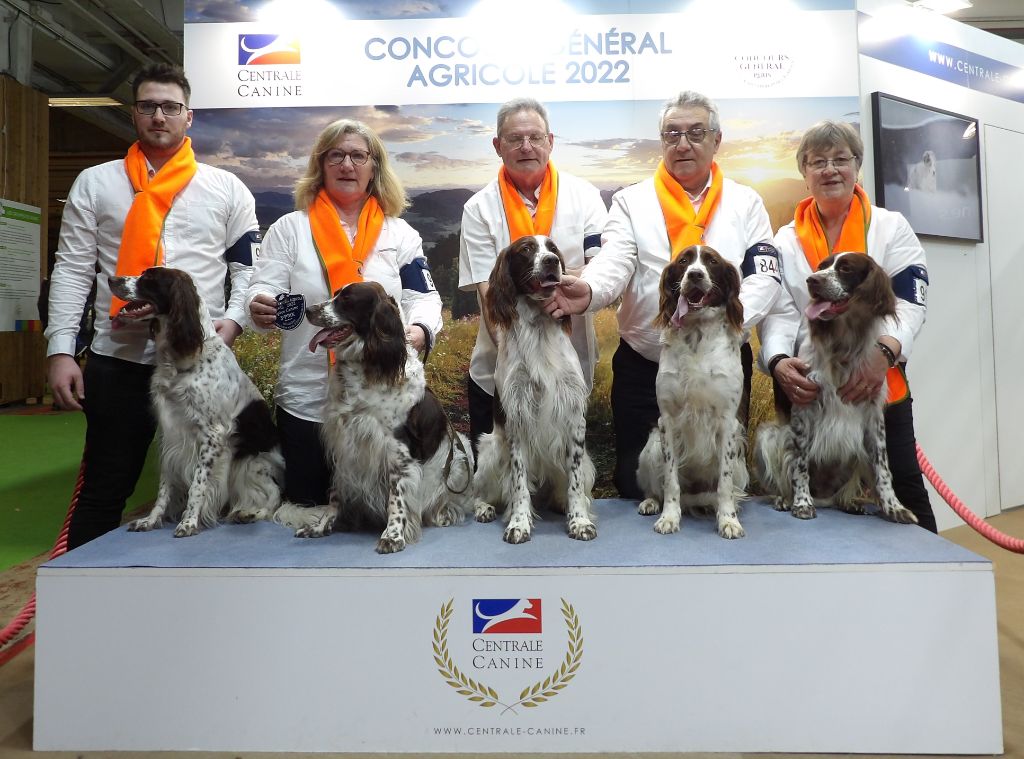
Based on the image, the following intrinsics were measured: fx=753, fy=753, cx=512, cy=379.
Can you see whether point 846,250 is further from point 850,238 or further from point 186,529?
point 186,529

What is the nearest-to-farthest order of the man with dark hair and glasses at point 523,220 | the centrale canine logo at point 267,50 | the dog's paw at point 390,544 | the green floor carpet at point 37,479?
the dog's paw at point 390,544, the man with dark hair and glasses at point 523,220, the centrale canine logo at point 267,50, the green floor carpet at point 37,479

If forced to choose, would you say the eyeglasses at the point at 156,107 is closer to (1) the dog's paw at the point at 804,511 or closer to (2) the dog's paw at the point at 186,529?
(2) the dog's paw at the point at 186,529

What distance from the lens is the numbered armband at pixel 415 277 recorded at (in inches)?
119

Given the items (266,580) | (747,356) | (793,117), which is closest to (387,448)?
(266,580)

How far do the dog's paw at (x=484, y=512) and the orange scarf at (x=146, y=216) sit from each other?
152 cm

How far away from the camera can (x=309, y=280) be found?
2955 mm

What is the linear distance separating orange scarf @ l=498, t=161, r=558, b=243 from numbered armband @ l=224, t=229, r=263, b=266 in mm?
1063

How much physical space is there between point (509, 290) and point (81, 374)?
1.71 m

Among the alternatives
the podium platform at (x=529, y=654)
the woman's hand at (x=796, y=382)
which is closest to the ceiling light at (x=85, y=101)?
the podium platform at (x=529, y=654)

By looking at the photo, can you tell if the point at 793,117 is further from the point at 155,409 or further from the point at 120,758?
the point at 120,758

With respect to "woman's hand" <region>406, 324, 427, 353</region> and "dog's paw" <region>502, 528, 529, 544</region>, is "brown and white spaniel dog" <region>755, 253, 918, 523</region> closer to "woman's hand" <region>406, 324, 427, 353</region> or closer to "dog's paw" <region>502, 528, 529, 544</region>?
"dog's paw" <region>502, 528, 529, 544</region>

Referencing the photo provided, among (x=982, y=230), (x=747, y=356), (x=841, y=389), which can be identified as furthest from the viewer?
(x=982, y=230)

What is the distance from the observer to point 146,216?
9.32 ft

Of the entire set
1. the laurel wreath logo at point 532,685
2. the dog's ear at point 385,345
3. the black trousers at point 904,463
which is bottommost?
the laurel wreath logo at point 532,685
